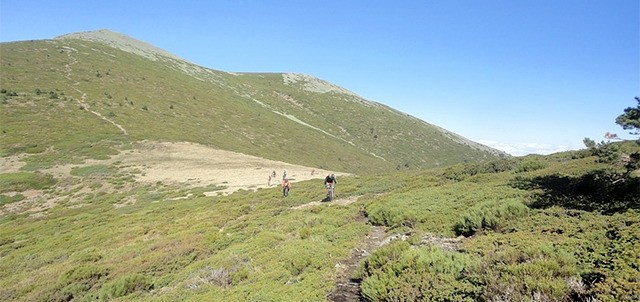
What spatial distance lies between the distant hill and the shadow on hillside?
163 ft

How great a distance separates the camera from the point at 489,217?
1090cm

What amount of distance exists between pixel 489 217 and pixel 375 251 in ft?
14.1

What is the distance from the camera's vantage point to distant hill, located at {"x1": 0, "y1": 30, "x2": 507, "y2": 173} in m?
53.9

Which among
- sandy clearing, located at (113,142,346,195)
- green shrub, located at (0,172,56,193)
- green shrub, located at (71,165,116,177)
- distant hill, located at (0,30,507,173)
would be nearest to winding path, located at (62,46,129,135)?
distant hill, located at (0,30,507,173)

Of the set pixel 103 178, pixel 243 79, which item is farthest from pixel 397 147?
pixel 103 178

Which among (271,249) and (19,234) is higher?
(271,249)

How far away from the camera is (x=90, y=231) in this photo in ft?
73.3

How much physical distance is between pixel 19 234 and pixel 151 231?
37.4ft

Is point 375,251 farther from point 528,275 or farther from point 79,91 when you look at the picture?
point 79,91

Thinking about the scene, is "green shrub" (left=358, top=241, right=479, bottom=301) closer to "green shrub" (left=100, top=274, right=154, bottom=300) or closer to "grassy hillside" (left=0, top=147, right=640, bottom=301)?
"grassy hillside" (left=0, top=147, right=640, bottom=301)

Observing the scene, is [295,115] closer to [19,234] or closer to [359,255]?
[19,234]

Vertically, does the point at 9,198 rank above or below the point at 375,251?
below

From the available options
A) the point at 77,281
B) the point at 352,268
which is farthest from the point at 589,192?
the point at 77,281

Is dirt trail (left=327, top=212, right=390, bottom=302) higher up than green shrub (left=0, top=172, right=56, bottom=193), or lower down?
higher up
